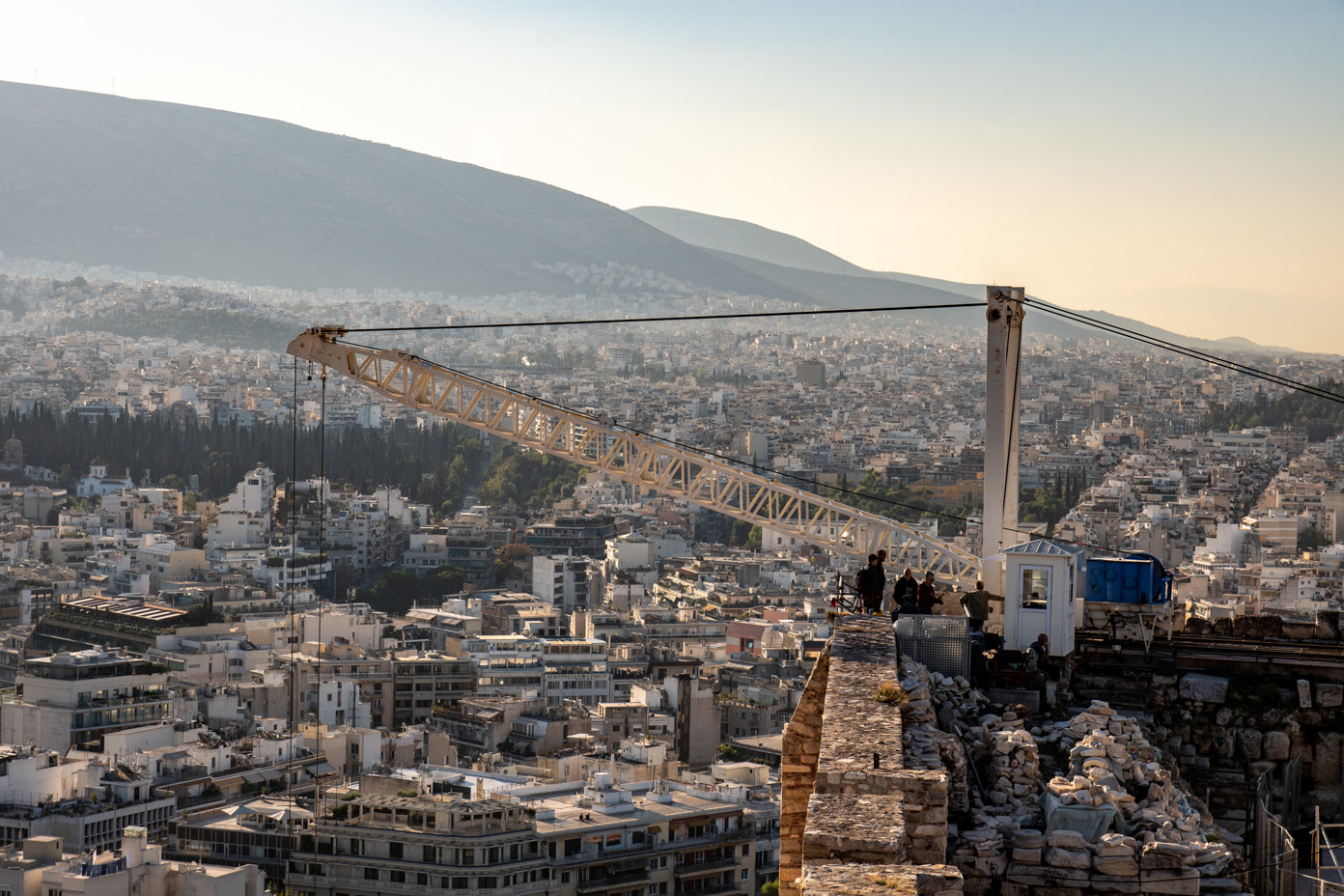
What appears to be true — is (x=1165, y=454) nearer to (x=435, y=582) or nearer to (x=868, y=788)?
(x=435, y=582)

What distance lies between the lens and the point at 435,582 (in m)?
55.9

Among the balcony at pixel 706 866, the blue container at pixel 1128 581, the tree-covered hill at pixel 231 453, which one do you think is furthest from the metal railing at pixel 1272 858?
the tree-covered hill at pixel 231 453

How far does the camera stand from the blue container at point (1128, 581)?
8.13 metres

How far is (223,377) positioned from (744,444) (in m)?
32.9

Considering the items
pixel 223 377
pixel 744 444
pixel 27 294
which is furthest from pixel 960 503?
pixel 27 294

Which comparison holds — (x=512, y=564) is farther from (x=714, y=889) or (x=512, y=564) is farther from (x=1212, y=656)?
(x=1212, y=656)

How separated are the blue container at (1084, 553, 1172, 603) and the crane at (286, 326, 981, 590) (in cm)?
554

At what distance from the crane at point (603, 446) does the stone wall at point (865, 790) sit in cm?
771

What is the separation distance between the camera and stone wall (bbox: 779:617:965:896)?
3.94 m

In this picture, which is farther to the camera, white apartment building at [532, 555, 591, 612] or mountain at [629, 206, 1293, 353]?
mountain at [629, 206, 1293, 353]

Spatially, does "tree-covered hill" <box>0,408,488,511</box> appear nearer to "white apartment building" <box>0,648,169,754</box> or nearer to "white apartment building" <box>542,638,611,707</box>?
"white apartment building" <box>542,638,611,707</box>


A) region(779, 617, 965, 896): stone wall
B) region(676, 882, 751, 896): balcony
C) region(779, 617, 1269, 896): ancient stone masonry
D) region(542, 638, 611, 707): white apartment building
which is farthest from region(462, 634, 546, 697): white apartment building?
region(779, 617, 1269, 896): ancient stone masonry

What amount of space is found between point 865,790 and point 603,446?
39.8ft

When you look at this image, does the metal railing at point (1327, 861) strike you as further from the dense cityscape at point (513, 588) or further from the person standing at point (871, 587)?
the person standing at point (871, 587)
